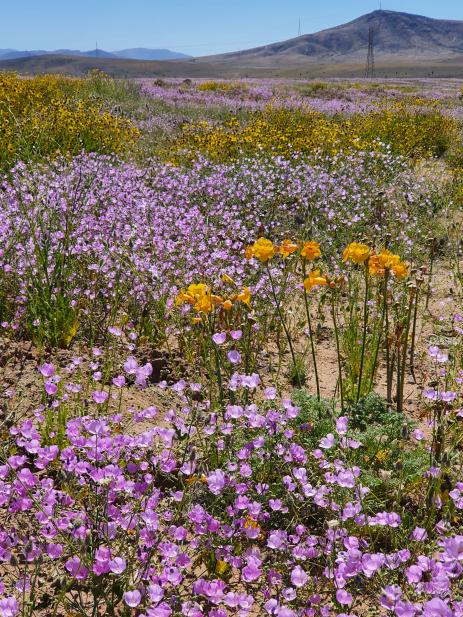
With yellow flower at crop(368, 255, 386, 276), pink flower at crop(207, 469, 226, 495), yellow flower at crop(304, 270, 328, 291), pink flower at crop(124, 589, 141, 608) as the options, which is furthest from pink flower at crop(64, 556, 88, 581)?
yellow flower at crop(368, 255, 386, 276)

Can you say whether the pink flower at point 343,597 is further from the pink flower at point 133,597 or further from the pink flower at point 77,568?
the pink flower at point 77,568

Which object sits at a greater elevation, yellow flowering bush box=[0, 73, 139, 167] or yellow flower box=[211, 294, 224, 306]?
yellow flowering bush box=[0, 73, 139, 167]

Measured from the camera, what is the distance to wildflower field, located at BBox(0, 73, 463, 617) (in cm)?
222

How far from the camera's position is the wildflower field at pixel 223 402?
2.22m

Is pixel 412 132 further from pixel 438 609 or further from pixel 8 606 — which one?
pixel 8 606

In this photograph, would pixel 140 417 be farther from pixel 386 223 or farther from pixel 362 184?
pixel 362 184

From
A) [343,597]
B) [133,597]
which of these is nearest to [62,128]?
[133,597]

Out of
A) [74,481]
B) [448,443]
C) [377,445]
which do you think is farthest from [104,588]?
[448,443]

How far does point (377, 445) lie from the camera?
9.48 ft

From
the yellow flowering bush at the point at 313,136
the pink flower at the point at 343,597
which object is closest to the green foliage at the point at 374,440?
the pink flower at the point at 343,597

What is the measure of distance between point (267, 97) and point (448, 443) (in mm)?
25198

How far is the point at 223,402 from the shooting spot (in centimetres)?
361

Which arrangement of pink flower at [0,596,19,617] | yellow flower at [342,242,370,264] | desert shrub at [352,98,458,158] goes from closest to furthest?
pink flower at [0,596,19,617] < yellow flower at [342,242,370,264] < desert shrub at [352,98,458,158]

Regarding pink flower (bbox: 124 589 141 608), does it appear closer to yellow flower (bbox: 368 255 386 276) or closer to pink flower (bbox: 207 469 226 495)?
pink flower (bbox: 207 469 226 495)
